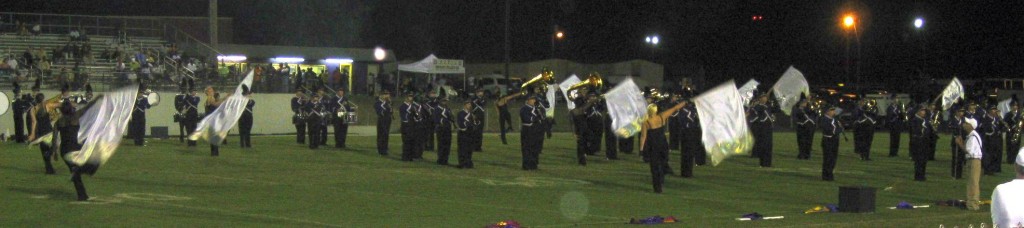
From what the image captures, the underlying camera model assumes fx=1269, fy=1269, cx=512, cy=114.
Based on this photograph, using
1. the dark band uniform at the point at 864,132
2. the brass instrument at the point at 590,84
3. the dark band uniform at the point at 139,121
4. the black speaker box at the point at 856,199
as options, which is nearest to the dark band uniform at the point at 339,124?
the dark band uniform at the point at 139,121

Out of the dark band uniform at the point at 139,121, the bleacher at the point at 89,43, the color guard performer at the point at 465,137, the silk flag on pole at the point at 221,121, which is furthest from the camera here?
the bleacher at the point at 89,43

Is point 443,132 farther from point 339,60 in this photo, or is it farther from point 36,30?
point 339,60

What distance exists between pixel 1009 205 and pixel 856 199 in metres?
9.21

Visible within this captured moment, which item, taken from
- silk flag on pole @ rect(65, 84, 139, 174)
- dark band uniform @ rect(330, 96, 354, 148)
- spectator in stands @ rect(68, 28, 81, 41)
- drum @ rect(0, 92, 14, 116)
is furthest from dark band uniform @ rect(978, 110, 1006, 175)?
spectator in stands @ rect(68, 28, 81, 41)

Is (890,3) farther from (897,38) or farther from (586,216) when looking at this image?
(586,216)

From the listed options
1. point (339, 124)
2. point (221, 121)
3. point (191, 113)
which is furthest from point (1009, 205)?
point (191, 113)

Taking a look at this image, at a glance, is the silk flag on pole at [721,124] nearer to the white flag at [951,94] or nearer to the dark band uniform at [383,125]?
the dark band uniform at [383,125]

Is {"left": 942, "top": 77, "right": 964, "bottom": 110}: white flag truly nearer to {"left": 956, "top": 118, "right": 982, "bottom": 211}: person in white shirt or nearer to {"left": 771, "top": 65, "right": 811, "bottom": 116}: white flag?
{"left": 771, "top": 65, "right": 811, "bottom": 116}: white flag

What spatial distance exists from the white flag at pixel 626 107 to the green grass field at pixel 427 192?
0.88 metres

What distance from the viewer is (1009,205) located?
6.98m

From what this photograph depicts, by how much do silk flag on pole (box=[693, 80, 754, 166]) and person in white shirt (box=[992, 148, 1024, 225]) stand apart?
11.5 meters

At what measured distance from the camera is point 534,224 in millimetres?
14844

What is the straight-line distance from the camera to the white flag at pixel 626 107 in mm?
22781

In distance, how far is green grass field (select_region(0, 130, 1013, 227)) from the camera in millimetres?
15219
